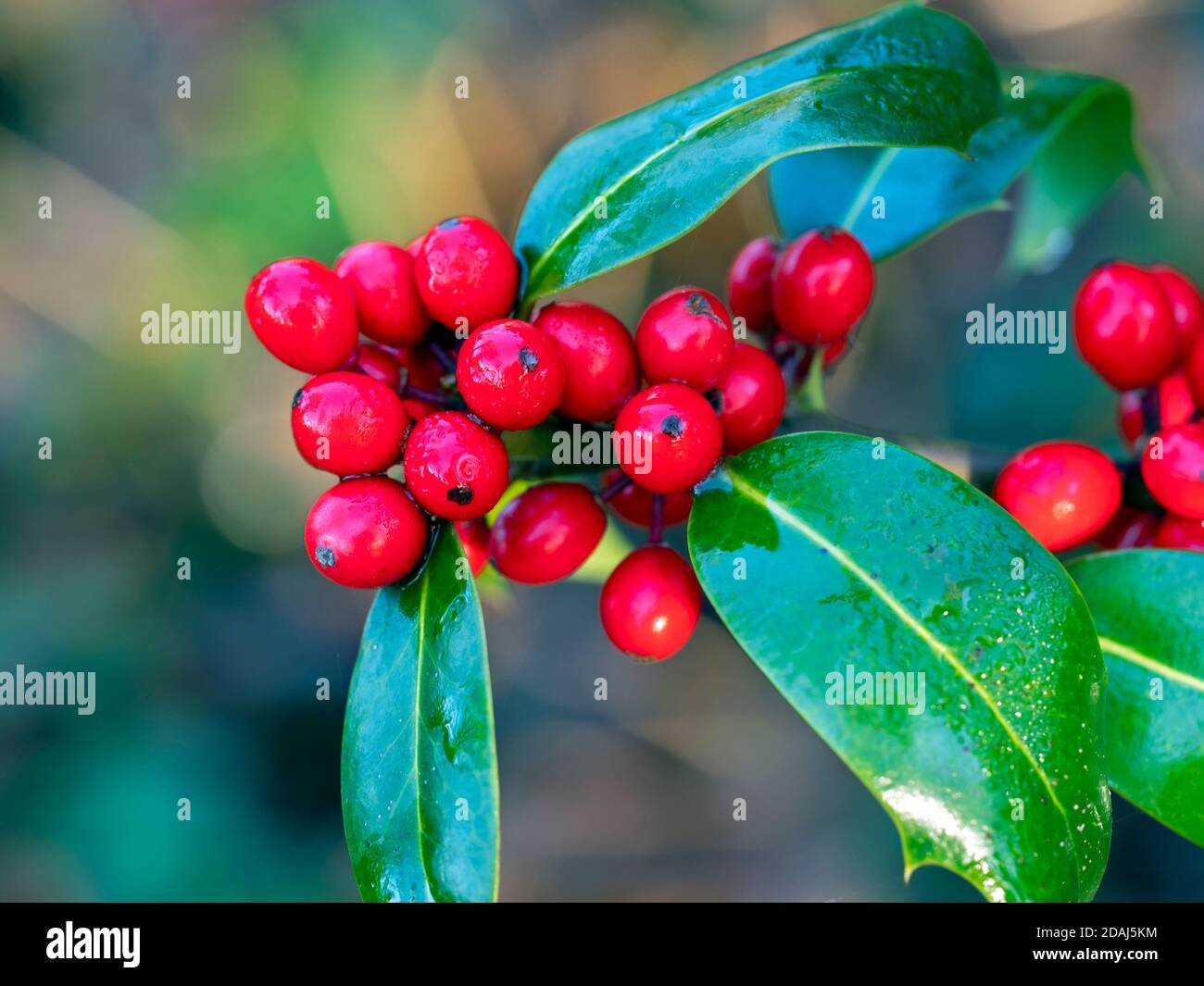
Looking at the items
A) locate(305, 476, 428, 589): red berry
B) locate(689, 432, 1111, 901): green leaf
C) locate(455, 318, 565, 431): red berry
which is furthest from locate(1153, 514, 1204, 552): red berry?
locate(305, 476, 428, 589): red berry

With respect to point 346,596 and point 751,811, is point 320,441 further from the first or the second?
point 751,811

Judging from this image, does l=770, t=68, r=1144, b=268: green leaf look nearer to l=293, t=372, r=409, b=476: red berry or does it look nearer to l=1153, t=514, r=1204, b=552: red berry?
l=1153, t=514, r=1204, b=552: red berry

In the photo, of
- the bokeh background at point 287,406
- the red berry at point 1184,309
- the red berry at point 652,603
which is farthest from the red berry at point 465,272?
the bokeh background at point 287,406

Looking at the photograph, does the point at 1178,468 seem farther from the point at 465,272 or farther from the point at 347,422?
the point at 347,422

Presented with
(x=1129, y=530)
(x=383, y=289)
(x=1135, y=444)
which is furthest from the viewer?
(x=1135, y=444)

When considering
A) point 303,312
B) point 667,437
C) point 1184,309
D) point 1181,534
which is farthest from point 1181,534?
point 303,312
